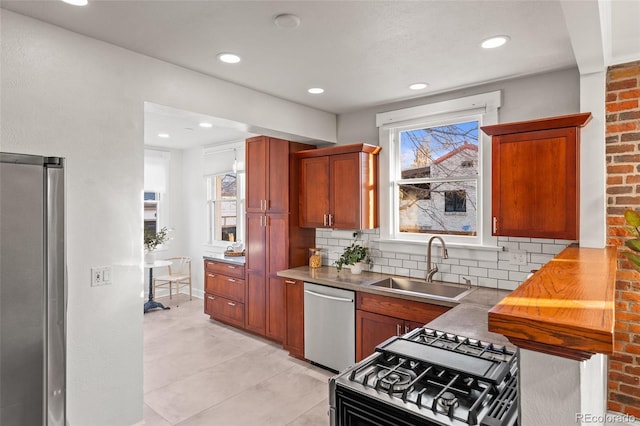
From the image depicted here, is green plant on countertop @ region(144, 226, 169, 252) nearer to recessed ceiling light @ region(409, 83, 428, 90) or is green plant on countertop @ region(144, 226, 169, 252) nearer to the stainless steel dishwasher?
the stainless steel dishwasher

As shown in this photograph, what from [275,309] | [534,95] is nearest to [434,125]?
[534,95]

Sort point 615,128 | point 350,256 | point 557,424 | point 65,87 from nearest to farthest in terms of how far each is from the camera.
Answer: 1. point 557,424
2. point 65,87
3. point 615,128
4. point 350,256

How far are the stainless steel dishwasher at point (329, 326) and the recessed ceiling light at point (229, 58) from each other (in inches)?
84.4

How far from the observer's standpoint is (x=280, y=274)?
12.9ft

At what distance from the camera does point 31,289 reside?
63.1 inches

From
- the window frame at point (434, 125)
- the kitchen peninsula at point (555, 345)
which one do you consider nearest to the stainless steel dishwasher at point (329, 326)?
the window frame at point (434, 125)

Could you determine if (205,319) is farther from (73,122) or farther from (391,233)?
(73,122)

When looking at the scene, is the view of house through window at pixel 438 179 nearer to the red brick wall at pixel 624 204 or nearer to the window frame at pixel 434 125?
the window frame at pixel 434 125

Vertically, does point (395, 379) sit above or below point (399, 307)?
above

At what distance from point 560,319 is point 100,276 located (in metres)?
2.45

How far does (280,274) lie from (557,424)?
10.8ft

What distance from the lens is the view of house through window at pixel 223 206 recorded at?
5.95 meters

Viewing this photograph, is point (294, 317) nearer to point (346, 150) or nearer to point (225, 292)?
point (225, 292)

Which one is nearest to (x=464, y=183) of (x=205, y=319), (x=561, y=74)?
(x=561, y=74)
